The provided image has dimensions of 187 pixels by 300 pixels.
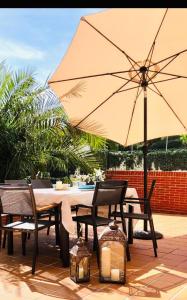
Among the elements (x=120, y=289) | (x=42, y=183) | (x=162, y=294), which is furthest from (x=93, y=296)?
(x=42, y=183)

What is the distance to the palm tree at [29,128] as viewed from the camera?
556 cm

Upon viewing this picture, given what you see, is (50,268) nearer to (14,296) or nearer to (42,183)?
(14,296)

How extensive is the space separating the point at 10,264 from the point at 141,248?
1.66 m

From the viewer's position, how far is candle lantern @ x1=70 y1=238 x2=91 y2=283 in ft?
9.37

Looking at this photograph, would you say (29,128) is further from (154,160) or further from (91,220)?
(154,160)

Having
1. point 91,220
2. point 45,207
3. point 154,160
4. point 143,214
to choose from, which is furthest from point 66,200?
point 154,160

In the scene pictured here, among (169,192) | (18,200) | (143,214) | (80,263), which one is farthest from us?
(169,192)

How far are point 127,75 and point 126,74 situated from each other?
23 mm

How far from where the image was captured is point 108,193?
3.60m

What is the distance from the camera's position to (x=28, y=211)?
3307 millimetres

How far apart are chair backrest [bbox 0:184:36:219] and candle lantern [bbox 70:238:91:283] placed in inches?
23.8

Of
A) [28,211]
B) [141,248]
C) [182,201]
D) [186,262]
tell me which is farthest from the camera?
[182,201]

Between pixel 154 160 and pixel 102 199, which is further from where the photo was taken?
pixel 154 160

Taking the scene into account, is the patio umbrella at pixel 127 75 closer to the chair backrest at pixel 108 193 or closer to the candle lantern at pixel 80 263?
the chair backrest at pixel 108 193
